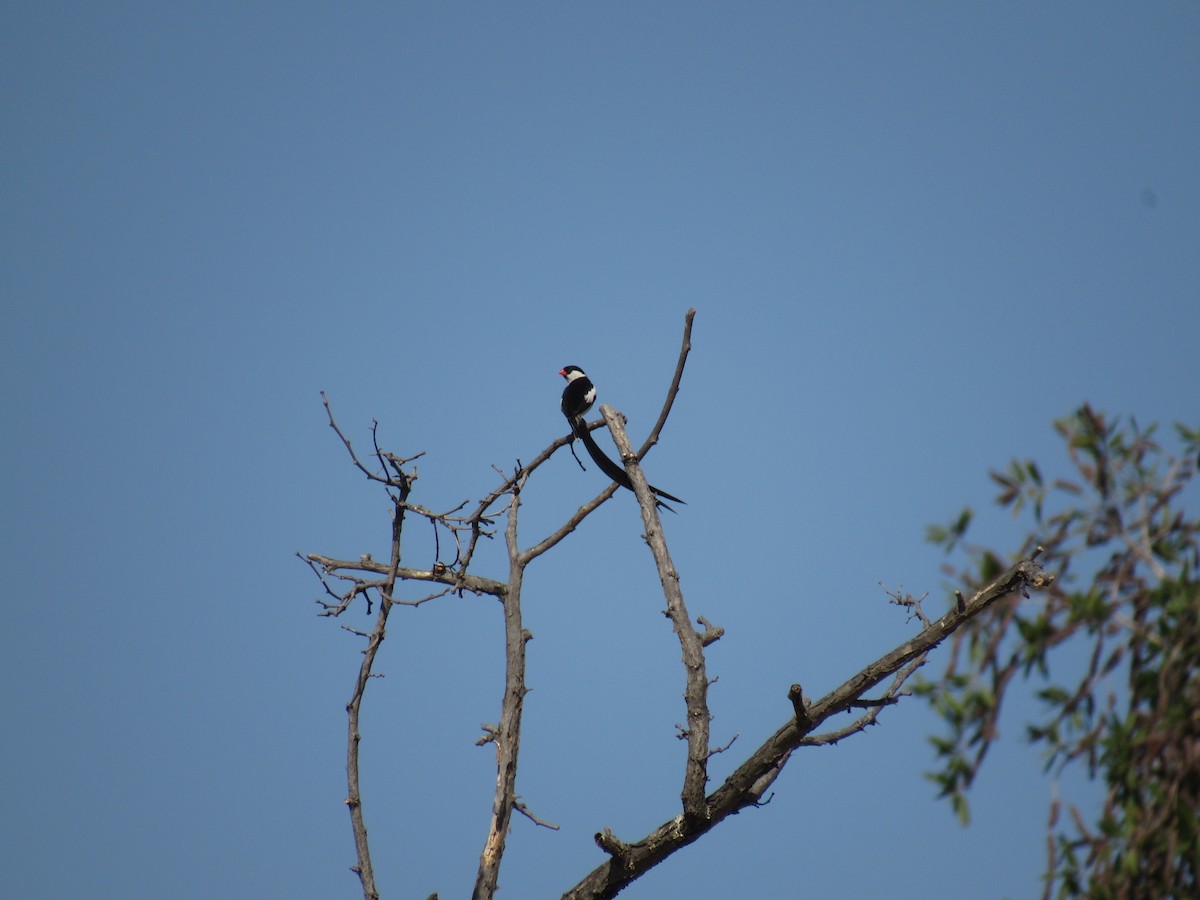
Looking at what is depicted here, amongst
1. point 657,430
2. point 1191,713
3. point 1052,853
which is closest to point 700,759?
point 657,430

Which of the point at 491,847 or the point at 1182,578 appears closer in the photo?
the point at 491,847

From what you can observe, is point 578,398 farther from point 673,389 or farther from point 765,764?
point 765,764

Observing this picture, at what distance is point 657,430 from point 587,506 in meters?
0.52

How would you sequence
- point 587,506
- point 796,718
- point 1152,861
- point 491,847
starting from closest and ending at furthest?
1. point 796,718
2. point 491,847
3. point 1152,861
4. point 587,506

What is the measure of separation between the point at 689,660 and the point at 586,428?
2.14 m

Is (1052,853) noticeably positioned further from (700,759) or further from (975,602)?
(700,759)

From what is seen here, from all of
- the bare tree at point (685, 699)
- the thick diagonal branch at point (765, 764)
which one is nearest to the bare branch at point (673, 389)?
the bare tree at point (685, 699)

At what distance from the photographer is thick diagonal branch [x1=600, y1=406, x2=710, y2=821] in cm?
337

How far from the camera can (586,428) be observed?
5555mm

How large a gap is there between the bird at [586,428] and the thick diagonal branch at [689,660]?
11 cm

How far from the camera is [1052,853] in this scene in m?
4.41

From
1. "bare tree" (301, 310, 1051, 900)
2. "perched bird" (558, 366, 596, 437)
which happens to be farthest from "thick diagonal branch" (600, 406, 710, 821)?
"perched bird" (558, 366, 596, 437)

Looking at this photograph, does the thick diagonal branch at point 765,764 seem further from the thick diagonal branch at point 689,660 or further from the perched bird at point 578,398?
the perched bird at point 578,398

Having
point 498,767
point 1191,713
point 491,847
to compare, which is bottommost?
point 1191,713
